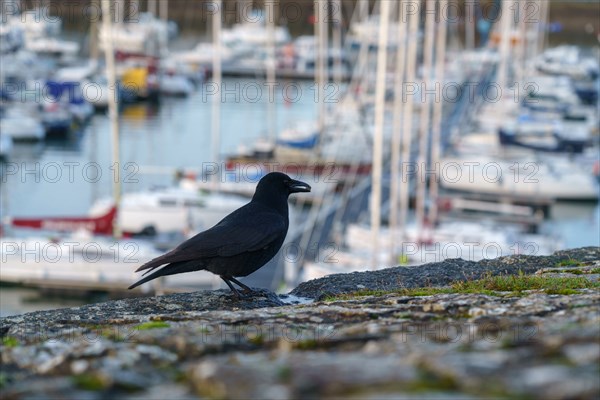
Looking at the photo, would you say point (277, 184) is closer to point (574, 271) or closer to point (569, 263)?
point (574, 271)

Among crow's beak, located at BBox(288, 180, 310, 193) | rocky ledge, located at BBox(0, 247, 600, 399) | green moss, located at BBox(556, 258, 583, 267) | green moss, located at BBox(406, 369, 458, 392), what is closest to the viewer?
green moss, located at BBox(406, 369, 458, 392)

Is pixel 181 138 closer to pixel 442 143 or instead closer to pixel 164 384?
pixel 442 143

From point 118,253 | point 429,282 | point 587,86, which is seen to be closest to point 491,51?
point 587,86

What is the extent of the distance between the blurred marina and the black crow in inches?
651

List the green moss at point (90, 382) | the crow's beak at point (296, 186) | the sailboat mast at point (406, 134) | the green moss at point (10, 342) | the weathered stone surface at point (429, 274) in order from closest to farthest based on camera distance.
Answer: the green moss at point (90, 382) < the green moss at point (10, 342) < the crow's beak at point (296, 186) < the weathered stone surface at point (429, 274) < the sailboat mast at point (406, 134)

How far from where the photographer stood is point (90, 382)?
18.9 ft

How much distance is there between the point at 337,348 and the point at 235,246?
352cm

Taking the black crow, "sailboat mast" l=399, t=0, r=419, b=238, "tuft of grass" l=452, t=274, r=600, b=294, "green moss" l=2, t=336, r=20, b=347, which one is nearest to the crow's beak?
the black crow

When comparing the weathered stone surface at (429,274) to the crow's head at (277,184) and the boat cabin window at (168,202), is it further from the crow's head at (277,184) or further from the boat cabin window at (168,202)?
the boat cabin window at (168,202)

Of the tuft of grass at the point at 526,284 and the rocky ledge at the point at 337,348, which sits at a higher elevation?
the rocky ledge at the point at 337,348

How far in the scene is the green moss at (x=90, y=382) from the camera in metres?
5.68

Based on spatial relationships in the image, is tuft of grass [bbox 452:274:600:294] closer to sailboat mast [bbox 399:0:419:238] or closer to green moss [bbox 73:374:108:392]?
green moss [bbox 73:374:108:392]

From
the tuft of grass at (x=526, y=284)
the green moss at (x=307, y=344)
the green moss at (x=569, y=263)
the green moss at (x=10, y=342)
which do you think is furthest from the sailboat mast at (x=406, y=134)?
the green moss at (x=307, y=344)

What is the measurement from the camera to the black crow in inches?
382
